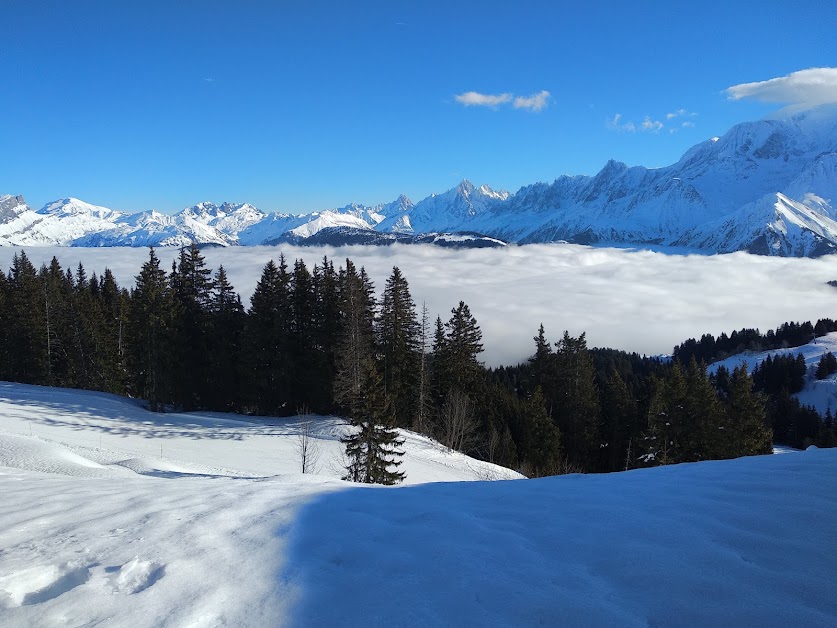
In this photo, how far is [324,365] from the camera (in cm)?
3903

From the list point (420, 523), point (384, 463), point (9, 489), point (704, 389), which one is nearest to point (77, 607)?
point (420, 523)

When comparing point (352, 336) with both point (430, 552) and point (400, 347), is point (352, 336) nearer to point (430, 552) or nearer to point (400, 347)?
point (400, 347)

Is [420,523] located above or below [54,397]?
above

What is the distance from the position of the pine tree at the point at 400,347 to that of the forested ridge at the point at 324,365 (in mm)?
124

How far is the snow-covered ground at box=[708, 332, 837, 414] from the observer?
105m

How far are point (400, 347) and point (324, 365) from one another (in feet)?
22.2

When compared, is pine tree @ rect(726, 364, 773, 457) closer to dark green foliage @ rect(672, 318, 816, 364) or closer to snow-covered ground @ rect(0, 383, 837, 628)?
snow-covered ground @ rect(0, 383, 837, 628)

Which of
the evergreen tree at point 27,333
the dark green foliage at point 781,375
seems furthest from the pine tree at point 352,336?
the dark green foliage at point 781,375

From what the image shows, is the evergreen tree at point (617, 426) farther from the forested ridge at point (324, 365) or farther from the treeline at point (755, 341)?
the treeline at point (755, 341)

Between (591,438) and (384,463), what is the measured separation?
111 ft

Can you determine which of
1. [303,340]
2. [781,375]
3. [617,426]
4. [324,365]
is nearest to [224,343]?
[303,340]

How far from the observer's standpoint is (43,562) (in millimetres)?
4988

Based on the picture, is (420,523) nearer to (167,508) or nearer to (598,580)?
(598,580)

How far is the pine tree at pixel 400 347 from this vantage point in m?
40.5
